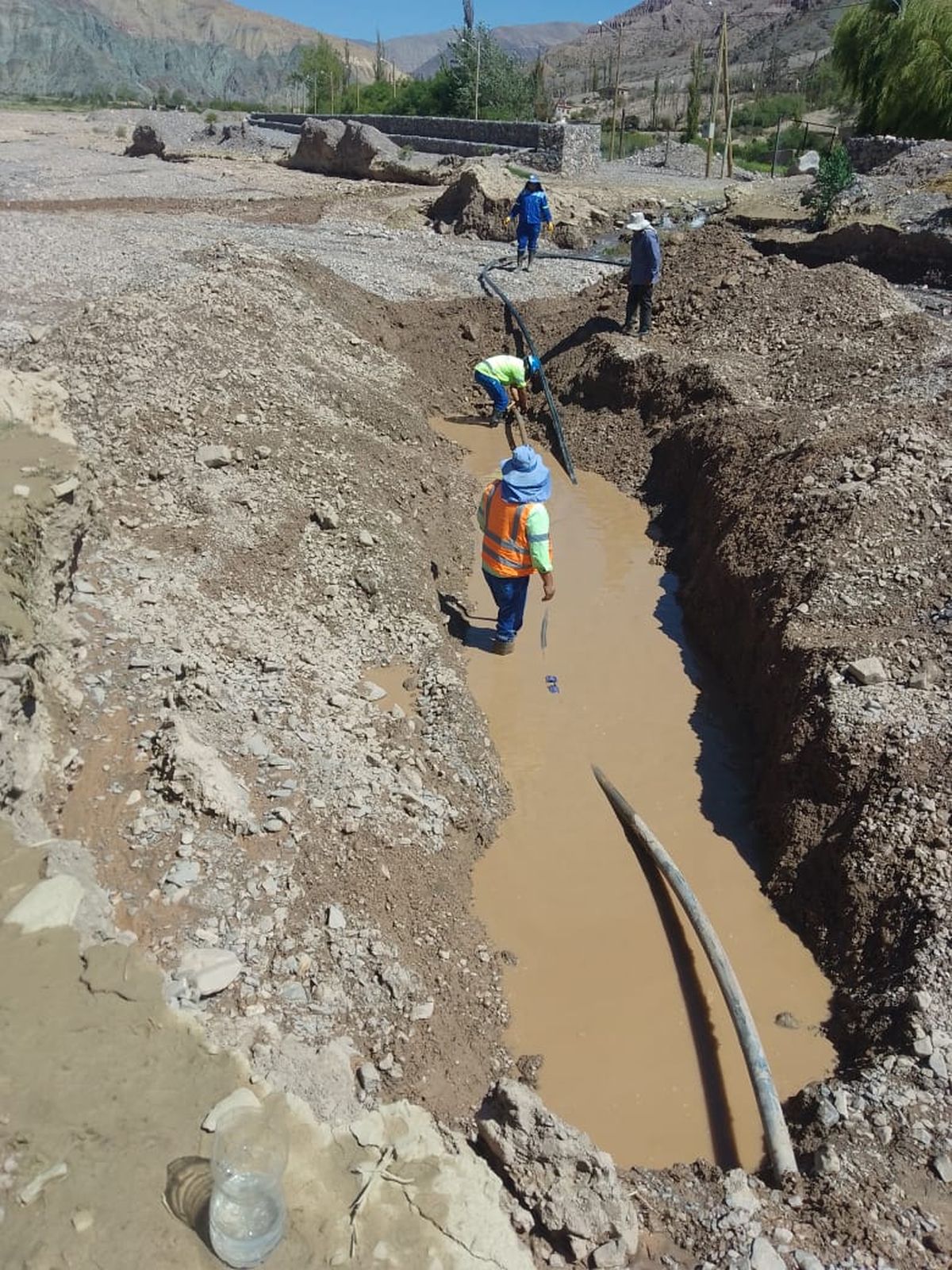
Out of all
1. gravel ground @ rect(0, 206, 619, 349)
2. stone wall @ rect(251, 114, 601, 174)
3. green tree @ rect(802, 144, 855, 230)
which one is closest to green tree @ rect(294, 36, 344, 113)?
stone wall @ rect(251, 114, 601, 174)

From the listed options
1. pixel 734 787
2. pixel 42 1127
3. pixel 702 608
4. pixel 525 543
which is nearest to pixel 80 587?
pixel 525 543

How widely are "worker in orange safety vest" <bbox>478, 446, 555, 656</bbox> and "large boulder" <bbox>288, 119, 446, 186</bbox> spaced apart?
65.5 ft

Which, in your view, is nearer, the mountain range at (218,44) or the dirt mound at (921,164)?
the dirt mound at (921,164)

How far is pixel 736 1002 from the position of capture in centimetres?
418

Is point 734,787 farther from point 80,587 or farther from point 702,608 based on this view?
point 80,587

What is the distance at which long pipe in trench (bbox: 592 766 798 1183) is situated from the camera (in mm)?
3621

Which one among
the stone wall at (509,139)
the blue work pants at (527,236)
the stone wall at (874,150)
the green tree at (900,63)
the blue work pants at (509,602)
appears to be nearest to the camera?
the blue work pants at (509,602)

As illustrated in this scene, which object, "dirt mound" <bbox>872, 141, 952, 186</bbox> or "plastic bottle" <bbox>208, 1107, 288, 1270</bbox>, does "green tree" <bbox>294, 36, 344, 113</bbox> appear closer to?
"dirt mound" <bbox>872, 141, 952, 186</bbox>

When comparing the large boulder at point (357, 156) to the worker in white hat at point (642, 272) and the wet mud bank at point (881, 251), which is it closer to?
the wet mud bank at point (881, 251)

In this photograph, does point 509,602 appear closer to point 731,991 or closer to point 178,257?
point 731,991

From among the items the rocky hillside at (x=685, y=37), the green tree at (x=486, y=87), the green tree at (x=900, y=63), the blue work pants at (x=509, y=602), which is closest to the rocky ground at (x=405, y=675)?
the blue work pants at (x=509, y=602)

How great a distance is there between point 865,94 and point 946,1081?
2796 centimetres

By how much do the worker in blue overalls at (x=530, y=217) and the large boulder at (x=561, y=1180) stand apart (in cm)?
1418

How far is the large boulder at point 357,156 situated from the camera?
78.3 feet
